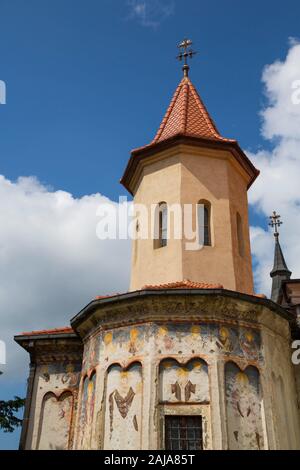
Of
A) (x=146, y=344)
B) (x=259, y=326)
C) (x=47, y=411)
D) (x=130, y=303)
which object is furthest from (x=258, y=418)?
(x=47, y=411)

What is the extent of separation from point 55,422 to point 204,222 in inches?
255

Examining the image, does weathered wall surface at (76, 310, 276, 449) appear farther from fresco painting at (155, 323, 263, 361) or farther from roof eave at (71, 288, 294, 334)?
roof eave at (71, 288, 294, 334)

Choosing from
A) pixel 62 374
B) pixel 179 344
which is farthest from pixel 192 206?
pixel 62 374

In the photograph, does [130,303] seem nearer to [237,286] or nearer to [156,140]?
[237,286]

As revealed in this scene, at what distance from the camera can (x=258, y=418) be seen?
34.6 feet

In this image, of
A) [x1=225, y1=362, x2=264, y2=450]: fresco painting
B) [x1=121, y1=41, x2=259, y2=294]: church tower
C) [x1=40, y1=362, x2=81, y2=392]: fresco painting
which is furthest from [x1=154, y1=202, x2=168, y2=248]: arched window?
[x1=225, y1=362, x2=264, y2=450]: fresco painting

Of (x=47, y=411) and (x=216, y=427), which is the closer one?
(x=216, y=427)

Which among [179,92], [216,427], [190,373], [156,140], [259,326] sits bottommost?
[216,427]

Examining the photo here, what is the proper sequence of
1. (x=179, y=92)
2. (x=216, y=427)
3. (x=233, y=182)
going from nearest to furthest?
(x=216, y=427) < (x=233, y=182) < (x=179, y=92)

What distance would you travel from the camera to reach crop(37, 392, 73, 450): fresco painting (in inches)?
515

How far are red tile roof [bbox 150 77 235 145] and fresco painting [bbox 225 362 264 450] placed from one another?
6960 mm

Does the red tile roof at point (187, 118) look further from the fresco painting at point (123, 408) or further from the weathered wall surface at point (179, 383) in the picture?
the fresco painting at point (123, 408)

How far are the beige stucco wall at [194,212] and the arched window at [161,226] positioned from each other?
0.17 m

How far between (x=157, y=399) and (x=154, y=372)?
530 mm
